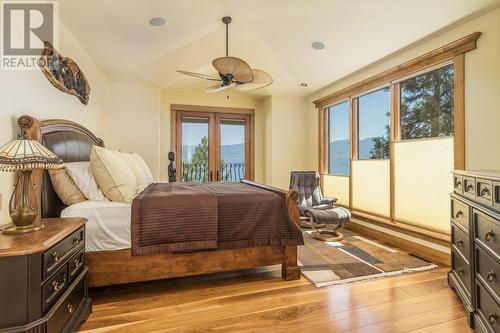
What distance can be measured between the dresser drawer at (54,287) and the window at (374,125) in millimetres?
3973

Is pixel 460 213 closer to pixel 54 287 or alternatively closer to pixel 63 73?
pixel 54 287

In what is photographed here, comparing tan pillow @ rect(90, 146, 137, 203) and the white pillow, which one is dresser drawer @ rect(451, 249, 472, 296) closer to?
tan pillow @ rect(90, 146, 137, 203)

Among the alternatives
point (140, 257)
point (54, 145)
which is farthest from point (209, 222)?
point (54, 145)

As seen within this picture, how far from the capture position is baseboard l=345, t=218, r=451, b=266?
118 inches

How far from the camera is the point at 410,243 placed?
11.1ft

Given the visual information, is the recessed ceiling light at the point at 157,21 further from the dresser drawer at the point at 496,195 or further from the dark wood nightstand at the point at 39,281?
the dresser drawer at the point at 496,195

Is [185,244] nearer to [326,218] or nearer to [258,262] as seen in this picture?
[258,262]

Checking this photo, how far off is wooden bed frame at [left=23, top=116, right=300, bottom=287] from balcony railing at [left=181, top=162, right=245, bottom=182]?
3.22 m

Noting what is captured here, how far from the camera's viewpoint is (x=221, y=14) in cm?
336

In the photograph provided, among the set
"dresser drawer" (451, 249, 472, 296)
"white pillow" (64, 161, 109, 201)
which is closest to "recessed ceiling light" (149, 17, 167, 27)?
"white pillow" (64, 161, 109, 201)

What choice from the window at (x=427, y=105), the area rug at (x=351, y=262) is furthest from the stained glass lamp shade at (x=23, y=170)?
the window at (x=427, y=105)

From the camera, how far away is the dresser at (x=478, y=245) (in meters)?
1.48

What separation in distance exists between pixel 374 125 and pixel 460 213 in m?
2.47

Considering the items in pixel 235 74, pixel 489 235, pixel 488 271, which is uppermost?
pixel 235 74
